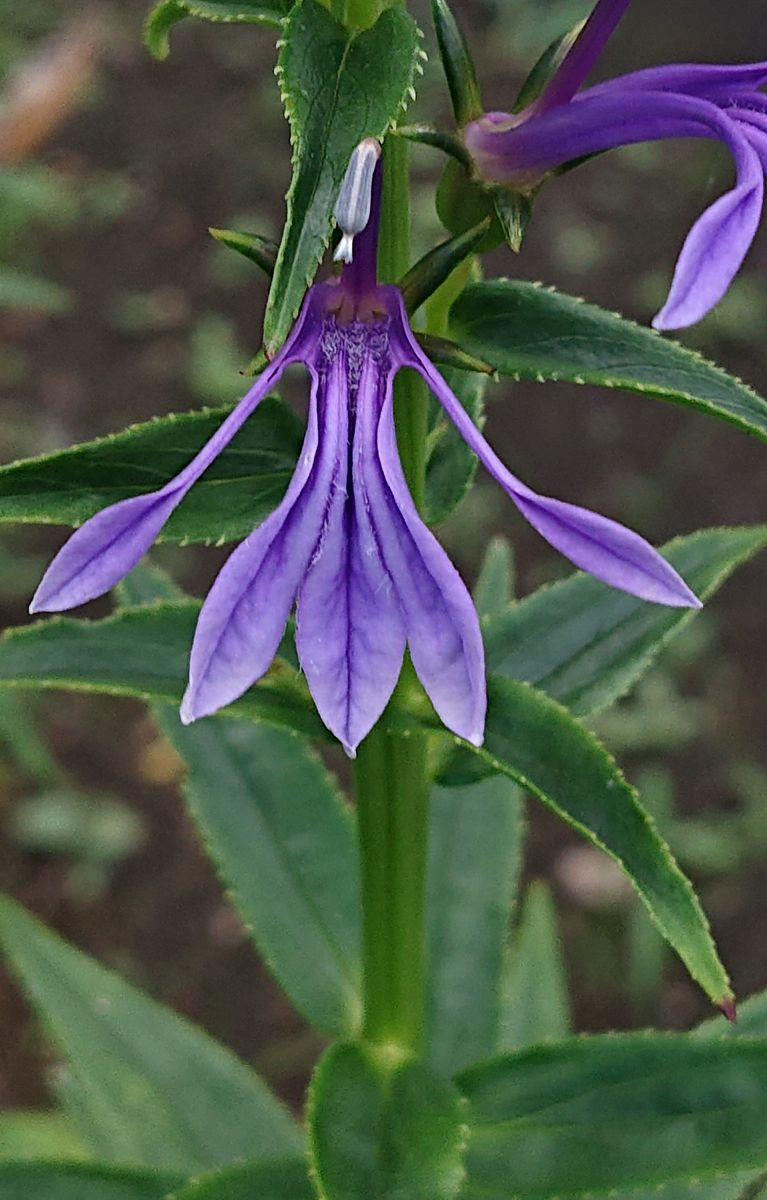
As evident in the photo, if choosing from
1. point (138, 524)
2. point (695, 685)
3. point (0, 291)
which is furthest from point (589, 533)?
point (695, 685)

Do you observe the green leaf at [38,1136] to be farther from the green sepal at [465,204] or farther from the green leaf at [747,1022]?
the green sepal at [465,204]

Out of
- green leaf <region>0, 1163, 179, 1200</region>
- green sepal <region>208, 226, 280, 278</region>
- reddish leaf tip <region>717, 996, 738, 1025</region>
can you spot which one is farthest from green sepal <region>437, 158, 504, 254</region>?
green leaf <region>0, 1163, 179, 1200</region>

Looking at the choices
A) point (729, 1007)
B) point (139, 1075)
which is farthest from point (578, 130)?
point (139, 1075)

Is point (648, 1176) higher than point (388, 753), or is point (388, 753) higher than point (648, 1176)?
point (388, 753)

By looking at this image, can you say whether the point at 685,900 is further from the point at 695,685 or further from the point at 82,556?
the point at 695,685

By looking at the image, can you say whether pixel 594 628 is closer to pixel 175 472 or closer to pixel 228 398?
pixel 175 472

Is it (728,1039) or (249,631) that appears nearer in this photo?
(249,631)
